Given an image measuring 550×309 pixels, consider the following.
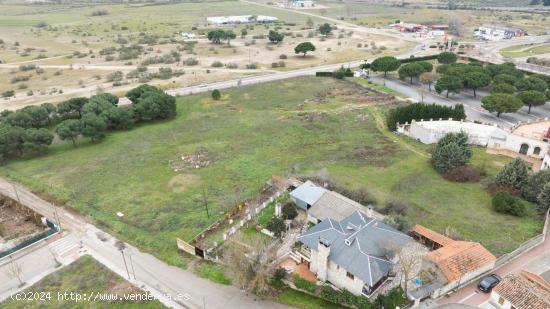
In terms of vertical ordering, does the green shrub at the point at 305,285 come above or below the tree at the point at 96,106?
below

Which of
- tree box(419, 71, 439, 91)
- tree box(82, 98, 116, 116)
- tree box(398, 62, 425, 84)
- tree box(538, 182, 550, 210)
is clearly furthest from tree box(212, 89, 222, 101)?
tree box(538, 182, 550, 210)

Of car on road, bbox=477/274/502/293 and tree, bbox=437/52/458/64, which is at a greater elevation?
tree, bbox=437/52/458/64

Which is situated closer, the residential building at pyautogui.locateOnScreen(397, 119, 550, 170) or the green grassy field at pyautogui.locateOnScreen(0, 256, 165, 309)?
the green grassy field at pyautogui.locateOnScreen(0, 256, 165, 309)

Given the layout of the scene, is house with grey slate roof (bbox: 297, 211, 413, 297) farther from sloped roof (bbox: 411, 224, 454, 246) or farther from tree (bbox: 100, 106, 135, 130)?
tree (bbox: 100, 106, 135, 130)

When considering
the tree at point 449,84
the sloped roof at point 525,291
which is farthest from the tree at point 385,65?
the sloped roof at point 525,291

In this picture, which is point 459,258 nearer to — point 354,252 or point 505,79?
point 354,252

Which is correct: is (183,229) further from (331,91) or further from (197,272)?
(331,91)

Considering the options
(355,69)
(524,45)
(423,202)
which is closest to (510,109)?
(423,202)

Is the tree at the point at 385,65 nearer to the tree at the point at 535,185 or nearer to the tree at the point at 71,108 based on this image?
the tree at the point at 535,185
